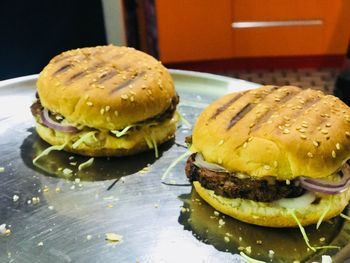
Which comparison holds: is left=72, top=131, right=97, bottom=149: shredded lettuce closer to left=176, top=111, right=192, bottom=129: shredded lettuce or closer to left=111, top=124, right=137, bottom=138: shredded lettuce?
left=111, top=124, right=137, bottom=138: shredded lettuce

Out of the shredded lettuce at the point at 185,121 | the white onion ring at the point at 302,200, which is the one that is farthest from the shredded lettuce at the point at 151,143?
the white onion ring at the point at 302,200

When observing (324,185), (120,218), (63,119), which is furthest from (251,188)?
(63,119)

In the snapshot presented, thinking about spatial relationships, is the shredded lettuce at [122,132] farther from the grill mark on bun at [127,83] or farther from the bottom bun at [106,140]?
the grill mark on bun at [127,83]

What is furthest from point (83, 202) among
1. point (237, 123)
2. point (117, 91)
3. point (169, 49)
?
point (169, 49)

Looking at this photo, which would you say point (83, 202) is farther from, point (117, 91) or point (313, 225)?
point (313, 225)

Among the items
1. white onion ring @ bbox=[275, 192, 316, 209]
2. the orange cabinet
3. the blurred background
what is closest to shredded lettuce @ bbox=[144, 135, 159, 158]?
white onion ring @ bbox=[275, 192, 316, 209]

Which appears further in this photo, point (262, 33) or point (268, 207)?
point (262, 33)

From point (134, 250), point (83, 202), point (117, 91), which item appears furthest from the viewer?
point (117, 91)
